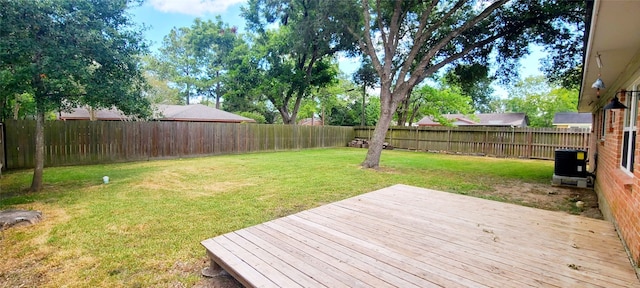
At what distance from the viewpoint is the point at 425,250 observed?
264 cm

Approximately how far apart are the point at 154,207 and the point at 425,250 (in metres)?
4.08

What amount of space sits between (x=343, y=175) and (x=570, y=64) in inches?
323

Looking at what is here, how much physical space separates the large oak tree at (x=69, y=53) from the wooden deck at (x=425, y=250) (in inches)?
182

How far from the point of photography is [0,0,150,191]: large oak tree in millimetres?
4695

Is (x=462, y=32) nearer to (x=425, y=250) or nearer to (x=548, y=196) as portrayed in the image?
(x=548, y=196)

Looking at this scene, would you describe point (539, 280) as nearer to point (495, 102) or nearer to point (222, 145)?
point (222, 145)

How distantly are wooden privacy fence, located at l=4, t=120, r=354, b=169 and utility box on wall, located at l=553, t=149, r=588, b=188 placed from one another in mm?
11355

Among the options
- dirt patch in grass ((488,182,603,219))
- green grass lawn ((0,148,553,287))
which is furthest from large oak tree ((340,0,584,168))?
dirt patch in grass ((488,182,603,219))

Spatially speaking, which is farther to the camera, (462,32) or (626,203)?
(462,32)

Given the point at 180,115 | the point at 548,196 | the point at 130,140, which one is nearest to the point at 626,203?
the point at 548,196

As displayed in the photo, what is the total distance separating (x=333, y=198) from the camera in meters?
5.40

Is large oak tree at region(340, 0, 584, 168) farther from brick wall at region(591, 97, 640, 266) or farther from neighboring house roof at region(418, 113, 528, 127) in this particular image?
neighboring house roof at region(418, 113, 528, 127)

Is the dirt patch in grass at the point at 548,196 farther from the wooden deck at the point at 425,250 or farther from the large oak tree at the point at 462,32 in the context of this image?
the large oak tree at the point at 462,32

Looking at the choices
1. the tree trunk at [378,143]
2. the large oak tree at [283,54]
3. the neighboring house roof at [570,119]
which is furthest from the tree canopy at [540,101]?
the tree trunk at [378,143]
